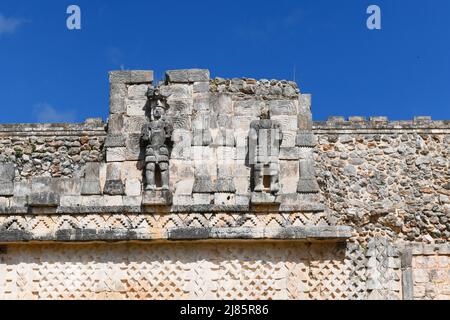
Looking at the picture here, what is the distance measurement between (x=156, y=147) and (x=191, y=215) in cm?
139

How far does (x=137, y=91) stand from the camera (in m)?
16.4

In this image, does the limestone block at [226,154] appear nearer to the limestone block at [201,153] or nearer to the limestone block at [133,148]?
the limestone block at [201,153]

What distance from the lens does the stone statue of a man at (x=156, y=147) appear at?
51.1 ft

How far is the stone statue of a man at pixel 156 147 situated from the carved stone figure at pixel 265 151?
59.6 inches

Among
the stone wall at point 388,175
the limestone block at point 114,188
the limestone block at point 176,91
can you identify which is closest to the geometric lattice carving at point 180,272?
the limestone block at point 114,188

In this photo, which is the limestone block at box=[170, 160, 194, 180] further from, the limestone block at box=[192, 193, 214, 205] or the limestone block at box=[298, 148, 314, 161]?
the limestone block at box=[298, 148, 314, 161]

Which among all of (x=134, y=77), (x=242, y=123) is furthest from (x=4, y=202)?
(x=242, y=123)

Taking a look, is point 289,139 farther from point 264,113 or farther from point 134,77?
point 134,77

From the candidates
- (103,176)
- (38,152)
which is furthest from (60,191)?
(38,152)

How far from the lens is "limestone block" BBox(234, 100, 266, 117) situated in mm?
16109

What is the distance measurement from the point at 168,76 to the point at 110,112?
126 cm

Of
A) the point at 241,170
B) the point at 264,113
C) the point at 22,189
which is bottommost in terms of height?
the point at 22,189

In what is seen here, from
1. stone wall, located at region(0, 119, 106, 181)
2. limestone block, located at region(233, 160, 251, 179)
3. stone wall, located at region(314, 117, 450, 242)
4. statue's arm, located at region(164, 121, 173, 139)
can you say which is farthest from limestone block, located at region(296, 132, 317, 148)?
stone wall, located at region(0, 119, 106, 181)
